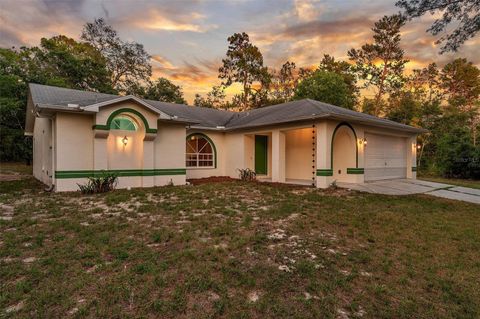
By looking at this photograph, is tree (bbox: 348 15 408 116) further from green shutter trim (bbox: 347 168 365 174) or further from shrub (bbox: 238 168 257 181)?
shrub (bbox: 238 168 257 181)

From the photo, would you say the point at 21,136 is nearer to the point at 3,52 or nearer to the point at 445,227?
the point at 3,52

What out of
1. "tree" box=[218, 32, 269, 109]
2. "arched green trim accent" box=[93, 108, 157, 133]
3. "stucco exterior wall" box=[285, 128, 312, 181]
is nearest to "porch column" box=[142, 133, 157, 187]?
"arched green trim accent" box=[93, 108, 157, 133]

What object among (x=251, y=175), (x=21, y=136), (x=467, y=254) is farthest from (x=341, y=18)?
(x=21, y=136)

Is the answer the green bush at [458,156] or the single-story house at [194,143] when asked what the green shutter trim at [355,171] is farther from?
the green bush at [458,156]

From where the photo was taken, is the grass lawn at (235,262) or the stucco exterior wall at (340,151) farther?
the stucco exterior wall at (340,151)

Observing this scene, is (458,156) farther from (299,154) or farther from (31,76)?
(31,76)

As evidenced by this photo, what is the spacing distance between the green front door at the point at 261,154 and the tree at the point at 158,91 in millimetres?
17157

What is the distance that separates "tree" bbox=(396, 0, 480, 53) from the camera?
752 centimetres

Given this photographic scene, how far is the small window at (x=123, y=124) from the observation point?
388 inches

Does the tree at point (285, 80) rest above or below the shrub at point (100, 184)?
above

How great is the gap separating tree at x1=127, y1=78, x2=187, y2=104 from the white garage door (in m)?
21.8

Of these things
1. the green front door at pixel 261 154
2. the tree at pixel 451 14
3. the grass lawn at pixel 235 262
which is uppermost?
the tree at pixel 451 14

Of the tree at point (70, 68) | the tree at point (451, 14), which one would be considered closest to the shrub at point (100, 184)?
the tree at point (451, 14)

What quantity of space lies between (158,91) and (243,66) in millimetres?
9797
